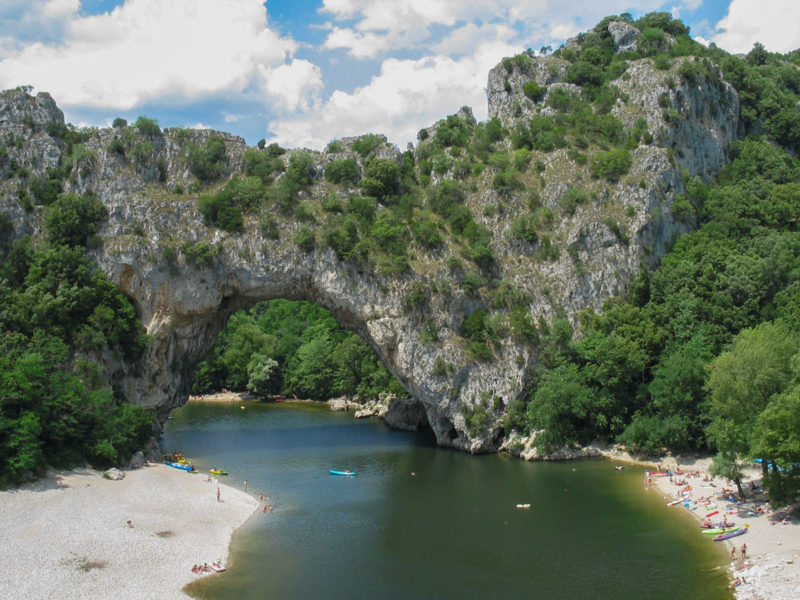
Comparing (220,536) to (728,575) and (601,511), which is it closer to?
(601,511)

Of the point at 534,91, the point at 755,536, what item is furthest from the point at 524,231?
the point at 755,536

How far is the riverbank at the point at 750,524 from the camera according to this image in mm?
26656

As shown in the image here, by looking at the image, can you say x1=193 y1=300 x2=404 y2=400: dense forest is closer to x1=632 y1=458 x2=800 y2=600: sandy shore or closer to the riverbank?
the riverbank

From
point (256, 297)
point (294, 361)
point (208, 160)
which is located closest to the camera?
point (256, 297)

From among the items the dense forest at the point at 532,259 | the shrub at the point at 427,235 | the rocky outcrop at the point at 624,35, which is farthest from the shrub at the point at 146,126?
the rocky outcrop at the point at 624,35

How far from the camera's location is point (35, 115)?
5694 centimetres

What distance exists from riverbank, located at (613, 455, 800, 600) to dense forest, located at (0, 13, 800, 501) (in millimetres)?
1810

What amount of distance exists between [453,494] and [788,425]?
20.5 m

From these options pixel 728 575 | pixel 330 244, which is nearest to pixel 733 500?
pixel 728 575

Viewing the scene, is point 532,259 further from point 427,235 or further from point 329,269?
point 329,269

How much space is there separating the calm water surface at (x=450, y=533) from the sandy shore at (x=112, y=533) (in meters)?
1.68

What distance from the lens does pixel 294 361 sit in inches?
3629

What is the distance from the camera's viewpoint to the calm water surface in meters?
28.5

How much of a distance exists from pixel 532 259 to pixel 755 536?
33.2m
